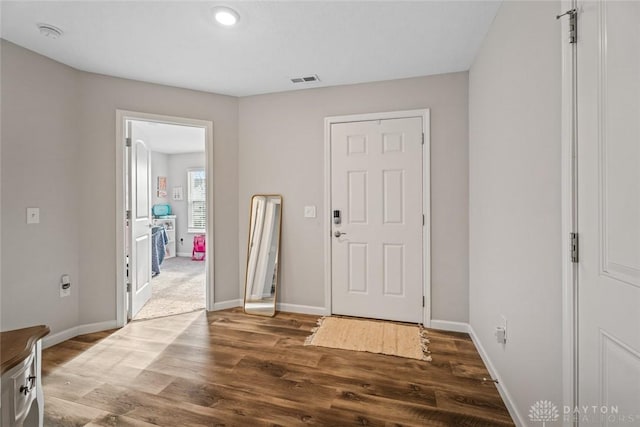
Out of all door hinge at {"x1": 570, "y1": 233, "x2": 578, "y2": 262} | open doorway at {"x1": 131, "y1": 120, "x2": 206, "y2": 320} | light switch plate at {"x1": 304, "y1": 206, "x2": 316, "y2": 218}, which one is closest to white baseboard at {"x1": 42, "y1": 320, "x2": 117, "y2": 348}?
light switch plate at {"x1": 304, "y1": 206, "x2": 316, "y2": 218}

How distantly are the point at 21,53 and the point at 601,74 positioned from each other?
3.72m

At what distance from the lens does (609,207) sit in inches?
35.2

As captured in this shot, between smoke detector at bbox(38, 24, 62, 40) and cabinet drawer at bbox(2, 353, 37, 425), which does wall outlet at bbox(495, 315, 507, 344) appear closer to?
cabinet drawer at bbox(2, 353, 37, 425)

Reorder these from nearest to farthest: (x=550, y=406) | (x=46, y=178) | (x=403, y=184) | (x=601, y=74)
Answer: (x=601, y=74) → (x=550, y=406) → (x=46, y=178) → (x=403, y=184)

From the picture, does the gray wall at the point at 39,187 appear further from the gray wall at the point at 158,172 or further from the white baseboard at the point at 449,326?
the gray wall at the point at 158,172

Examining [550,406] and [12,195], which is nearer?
[550,406]

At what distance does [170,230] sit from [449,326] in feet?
20.7

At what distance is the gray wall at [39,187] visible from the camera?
2.22 m

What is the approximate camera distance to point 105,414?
5.45 feet

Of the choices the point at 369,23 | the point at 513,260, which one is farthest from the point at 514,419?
the point at 369,23

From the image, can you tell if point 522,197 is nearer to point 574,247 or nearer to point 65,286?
point 574,247

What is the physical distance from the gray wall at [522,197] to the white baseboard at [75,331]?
3475 millimetres

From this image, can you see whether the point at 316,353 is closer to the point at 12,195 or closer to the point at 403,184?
the point at 403,184

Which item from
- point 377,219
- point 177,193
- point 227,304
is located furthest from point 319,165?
point 177,193
